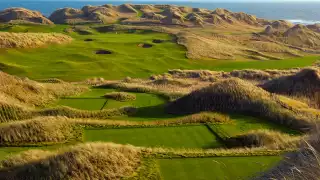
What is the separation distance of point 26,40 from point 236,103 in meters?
27.2

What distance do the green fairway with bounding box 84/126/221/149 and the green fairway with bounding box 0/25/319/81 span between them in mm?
18585

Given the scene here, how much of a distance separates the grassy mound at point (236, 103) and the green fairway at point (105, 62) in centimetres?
1575

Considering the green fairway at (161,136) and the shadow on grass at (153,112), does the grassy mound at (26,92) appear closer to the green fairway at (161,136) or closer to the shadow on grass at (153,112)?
the shadow on grass at (153,112)

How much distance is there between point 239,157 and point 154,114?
292 inches

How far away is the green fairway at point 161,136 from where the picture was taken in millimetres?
13305

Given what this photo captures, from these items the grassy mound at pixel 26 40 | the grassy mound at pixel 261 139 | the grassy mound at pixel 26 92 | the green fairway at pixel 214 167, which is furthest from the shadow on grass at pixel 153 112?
the grassy mound at pixel 26 40

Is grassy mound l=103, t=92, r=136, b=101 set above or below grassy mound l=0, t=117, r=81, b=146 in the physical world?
below

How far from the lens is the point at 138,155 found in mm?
11531

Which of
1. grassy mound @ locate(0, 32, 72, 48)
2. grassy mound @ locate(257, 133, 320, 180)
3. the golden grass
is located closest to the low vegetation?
grassy mound @ locate(257, 133, 320, 180)

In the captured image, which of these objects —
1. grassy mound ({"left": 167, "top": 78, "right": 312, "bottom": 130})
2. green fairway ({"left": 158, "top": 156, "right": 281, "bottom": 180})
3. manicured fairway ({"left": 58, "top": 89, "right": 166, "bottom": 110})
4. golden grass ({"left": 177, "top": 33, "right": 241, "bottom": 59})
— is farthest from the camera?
golden grass ({"left": 177, "top": 33, "right": 241, "bottom": 59})

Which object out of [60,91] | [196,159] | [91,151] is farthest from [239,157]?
[60,91]

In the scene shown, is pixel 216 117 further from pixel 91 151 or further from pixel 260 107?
pixel 91 151

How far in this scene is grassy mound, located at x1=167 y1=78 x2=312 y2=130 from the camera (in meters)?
16.4

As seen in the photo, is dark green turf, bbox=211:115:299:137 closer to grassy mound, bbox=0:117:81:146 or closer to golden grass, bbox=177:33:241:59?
grassy mound, bbox=0:117:81:146
